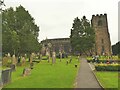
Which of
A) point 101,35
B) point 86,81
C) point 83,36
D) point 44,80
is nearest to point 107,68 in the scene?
point 86,81

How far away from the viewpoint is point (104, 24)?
10319 centimetres

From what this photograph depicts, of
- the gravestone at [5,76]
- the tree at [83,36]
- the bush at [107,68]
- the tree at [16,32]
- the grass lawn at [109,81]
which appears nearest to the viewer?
the grass lawn at [109,81]

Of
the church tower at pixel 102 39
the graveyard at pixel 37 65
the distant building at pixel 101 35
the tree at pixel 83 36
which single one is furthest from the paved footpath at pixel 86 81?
the church tower at pixel 102 39

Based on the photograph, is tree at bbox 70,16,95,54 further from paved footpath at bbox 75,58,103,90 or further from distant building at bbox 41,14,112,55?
paved footpath at bbox 75,58,103,90

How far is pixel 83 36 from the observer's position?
276 ft

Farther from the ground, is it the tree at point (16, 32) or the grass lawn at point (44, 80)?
the tree at point (16, 32)

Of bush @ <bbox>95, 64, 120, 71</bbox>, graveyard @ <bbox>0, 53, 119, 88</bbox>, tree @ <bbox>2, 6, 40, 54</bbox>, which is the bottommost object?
graveyard @ <bbox>0, 53, 119, 88</bbox>

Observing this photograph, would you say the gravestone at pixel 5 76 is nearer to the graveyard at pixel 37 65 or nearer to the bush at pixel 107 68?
the graveyard at pixel 37 65

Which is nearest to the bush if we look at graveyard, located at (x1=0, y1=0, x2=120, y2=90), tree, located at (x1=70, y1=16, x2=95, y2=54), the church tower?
graveyard, located at (x1=0, y1=0, x2=120, y2=90)

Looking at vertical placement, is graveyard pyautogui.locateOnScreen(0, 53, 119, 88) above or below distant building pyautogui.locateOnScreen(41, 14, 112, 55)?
below

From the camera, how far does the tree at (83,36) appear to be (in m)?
83.1

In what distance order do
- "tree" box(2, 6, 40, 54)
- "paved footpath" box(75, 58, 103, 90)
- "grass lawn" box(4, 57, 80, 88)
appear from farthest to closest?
"tree" box(2, 6, 40, 54) < "grass lawn" box(4, 57, 80, 88) < "paved footpath" box(75, 58, 103, 90)

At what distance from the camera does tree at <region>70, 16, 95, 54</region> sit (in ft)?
273

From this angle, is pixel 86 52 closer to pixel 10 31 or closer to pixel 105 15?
pixel 105 15
